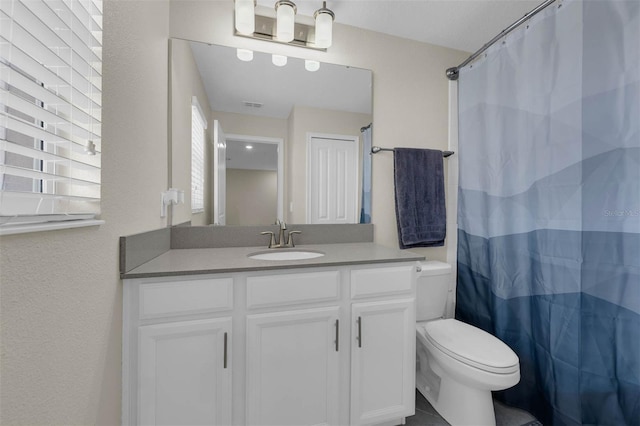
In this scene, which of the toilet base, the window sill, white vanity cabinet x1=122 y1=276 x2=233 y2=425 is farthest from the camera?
the toilet base

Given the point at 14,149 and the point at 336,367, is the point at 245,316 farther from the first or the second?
the point at 14,149

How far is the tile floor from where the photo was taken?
1.40m

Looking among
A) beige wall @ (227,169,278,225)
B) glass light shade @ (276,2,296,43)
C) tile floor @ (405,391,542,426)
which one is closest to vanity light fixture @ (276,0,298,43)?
glass light shade @ (276,2,296,43)

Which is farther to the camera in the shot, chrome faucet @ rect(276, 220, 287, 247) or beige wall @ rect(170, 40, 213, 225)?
chrome faucet @ rect(276, 220, 287, 247)

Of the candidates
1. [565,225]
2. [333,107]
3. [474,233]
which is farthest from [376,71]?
[565,225]

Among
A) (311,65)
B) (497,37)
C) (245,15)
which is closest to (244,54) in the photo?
(245,15)

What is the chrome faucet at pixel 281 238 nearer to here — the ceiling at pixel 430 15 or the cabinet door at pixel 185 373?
the cabinet door at pixel 185 373

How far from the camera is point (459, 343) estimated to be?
4.42 ft

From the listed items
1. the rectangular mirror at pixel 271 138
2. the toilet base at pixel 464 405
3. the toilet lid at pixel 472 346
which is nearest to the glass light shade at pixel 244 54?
the rectangular mirror at pixel 271 138

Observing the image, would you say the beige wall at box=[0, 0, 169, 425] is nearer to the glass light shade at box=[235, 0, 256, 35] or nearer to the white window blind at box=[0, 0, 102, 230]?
the white window blind at box=[0, 0, 102, 230]

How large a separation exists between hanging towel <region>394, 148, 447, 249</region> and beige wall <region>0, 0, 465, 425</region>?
0.69ft

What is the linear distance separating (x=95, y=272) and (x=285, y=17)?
154 cm

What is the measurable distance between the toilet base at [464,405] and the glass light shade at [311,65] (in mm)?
1977

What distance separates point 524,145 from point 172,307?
1.88m
